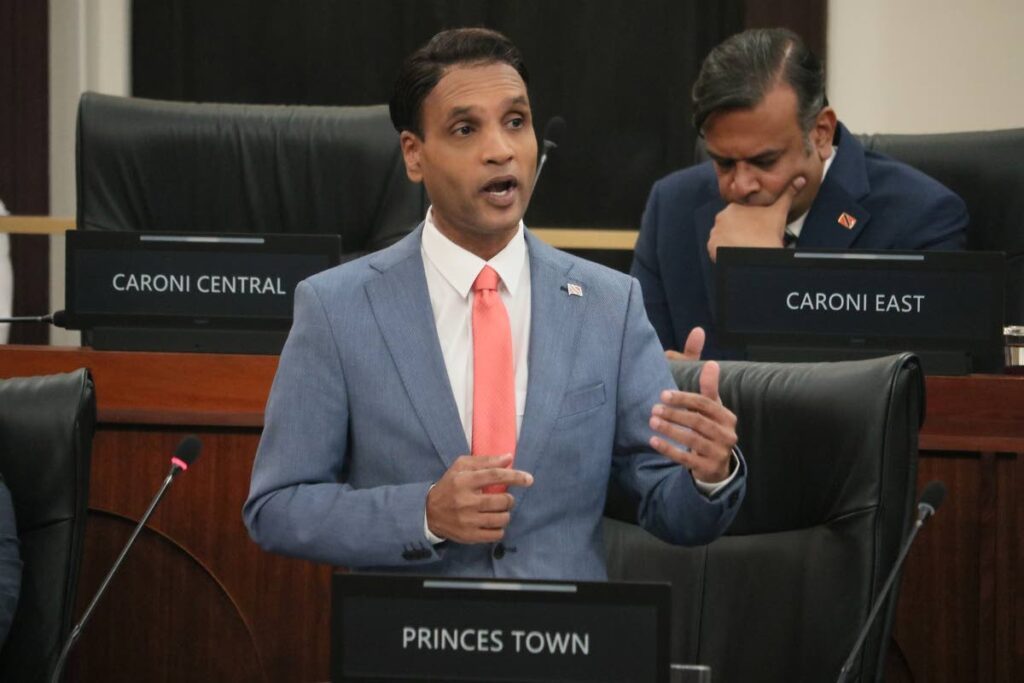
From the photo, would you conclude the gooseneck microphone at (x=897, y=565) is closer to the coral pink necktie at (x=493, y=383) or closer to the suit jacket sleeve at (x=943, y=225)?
the coral pink necktie at (x=493, y=383)

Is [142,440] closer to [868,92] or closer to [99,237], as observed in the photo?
[99,237]

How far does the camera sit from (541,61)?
16.7 feet

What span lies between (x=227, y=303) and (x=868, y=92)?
262 centimetres

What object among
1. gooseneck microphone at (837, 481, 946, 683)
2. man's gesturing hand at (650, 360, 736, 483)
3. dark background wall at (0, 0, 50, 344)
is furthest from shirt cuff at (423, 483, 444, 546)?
dark background wall at (0, 0, 50, 344)

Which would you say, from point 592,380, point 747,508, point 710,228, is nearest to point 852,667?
point 747,508

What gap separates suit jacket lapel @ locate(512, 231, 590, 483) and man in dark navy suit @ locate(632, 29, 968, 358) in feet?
3.15

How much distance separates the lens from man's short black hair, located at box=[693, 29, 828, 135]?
2.99 m

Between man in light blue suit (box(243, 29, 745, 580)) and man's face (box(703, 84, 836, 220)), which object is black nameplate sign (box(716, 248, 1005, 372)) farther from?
man in light blue suit (box(243, 29, 745, 580))

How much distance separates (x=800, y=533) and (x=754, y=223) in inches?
45.1

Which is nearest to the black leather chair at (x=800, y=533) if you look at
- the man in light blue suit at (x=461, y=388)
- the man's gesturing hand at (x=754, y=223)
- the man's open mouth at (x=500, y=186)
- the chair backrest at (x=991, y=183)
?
the man in light blue suit at (x=461, y=388)

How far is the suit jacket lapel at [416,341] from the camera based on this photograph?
1.90 meters

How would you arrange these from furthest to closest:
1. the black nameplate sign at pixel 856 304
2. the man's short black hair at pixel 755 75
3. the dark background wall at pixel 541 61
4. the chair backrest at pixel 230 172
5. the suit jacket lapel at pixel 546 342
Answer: the dark background wall at pixel 541 61 < the chair backrest at pixel 230 172 < the man's short black hair at pixel 755 75 < the black nameplate sign at pixel 856 304 < the suit jacket lapel at pixel 546 342

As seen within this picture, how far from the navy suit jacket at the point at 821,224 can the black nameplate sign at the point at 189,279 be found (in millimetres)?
777

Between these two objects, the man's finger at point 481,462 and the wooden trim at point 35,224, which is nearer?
the man's finger at point 481,462
